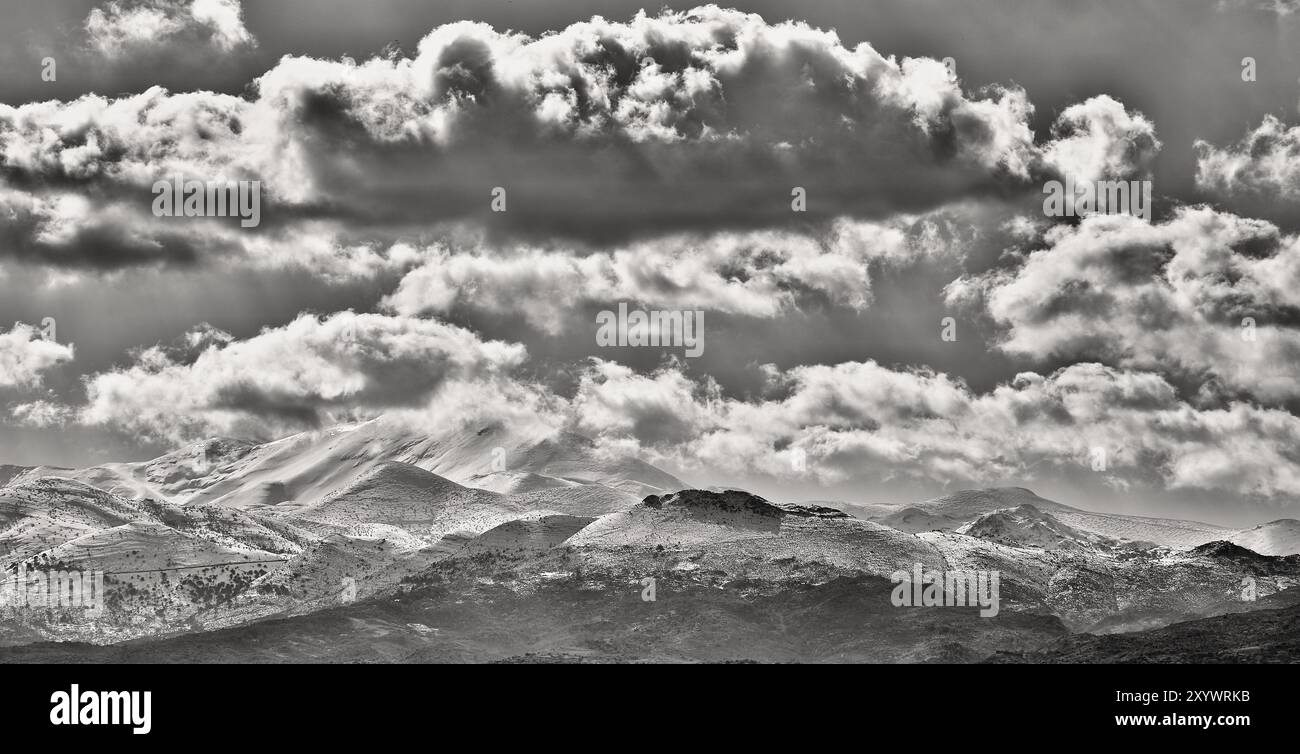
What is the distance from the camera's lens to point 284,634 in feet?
625
